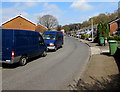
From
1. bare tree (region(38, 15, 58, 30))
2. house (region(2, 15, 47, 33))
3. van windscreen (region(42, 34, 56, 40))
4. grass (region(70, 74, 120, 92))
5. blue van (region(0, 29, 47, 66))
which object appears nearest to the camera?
grass (region(70, 74, 120, 92))

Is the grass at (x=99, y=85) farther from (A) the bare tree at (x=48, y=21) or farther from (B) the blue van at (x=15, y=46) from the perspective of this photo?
(A) the bare tree at (x=48, y=21)

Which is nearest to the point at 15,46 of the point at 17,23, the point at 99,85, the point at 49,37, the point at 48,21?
the point at 99,85

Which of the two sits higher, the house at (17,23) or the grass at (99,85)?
the house at (17,23)

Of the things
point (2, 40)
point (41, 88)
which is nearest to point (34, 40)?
point (2, 40)

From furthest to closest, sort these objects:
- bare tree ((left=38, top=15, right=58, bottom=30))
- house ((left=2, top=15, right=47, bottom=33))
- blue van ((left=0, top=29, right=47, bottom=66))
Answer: bare tree ((left=38, top=15, right=58, bottom=30)), house ((left=2, top=15, right=47, bottom=33)), blue van ((left=0, top=29, right=47, bottom=66))

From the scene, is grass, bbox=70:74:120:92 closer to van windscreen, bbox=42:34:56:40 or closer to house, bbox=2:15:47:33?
van windscreen, bbox=42:34:56:40


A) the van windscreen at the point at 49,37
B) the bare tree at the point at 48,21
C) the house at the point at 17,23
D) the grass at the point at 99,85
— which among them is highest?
the bare tree at the point at 48,21

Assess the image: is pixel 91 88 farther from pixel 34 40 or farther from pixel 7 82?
pixel 34 40

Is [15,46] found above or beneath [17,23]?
beneath

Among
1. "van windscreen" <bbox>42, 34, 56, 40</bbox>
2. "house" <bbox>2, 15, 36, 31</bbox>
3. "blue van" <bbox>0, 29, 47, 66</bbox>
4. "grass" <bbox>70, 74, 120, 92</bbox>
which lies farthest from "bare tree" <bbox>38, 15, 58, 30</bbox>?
"grass" <bbox>70, 74, 120, 92</bbox>

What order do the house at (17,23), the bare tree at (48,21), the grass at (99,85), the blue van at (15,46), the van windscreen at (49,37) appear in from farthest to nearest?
the bare tree at (48,21) → the house at (17,23) → the van windscreen at (49,37) → the blue van at (15,46) → the grass at (99,85)

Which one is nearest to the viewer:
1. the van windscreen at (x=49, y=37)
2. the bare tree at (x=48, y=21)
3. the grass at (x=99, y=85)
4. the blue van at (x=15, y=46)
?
the grass at (x=99, y=85)

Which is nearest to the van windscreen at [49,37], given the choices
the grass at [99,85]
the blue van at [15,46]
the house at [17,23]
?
the blue van at [15,46]

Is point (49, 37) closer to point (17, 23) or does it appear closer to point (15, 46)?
point (15, 46)
